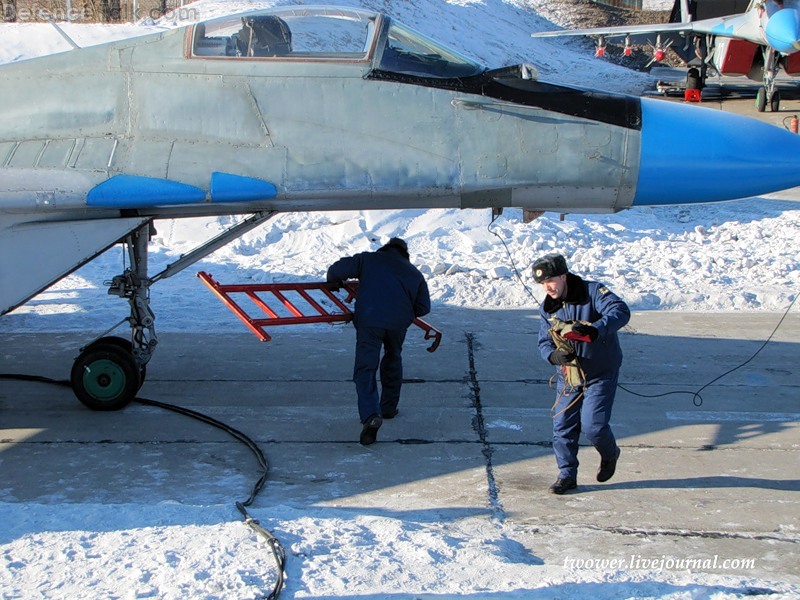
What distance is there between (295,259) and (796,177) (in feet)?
24.1

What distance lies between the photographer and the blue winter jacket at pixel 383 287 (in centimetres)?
644

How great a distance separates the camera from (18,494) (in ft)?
18.4

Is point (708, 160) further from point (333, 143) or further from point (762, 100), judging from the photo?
point (762, 100)

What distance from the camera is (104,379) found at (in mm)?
7047

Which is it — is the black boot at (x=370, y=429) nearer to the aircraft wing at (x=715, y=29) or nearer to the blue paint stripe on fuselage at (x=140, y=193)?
the blue paint stripe on fuselage at (x=140, y=193)

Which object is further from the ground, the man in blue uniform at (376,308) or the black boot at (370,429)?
the man in blue uniform at (376,308)

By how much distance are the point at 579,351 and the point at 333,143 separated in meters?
2.29

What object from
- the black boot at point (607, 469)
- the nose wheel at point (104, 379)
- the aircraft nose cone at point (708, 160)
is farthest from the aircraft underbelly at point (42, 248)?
the aircraft nose cone at point (708, 160)

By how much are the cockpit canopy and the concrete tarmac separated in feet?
8.63

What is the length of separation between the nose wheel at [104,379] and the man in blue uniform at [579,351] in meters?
3.31

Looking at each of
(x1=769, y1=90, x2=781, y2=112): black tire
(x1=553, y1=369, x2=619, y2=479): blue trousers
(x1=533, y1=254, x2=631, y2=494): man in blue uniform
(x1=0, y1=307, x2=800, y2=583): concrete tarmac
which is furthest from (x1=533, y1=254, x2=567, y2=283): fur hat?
(x1=769, y1=90, x2=781, y2=112): black tire

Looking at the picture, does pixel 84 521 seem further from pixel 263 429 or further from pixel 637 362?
pixel 637 362

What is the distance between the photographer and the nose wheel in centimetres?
702

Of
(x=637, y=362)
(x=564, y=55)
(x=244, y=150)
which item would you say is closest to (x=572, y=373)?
(x=244, y=150)
